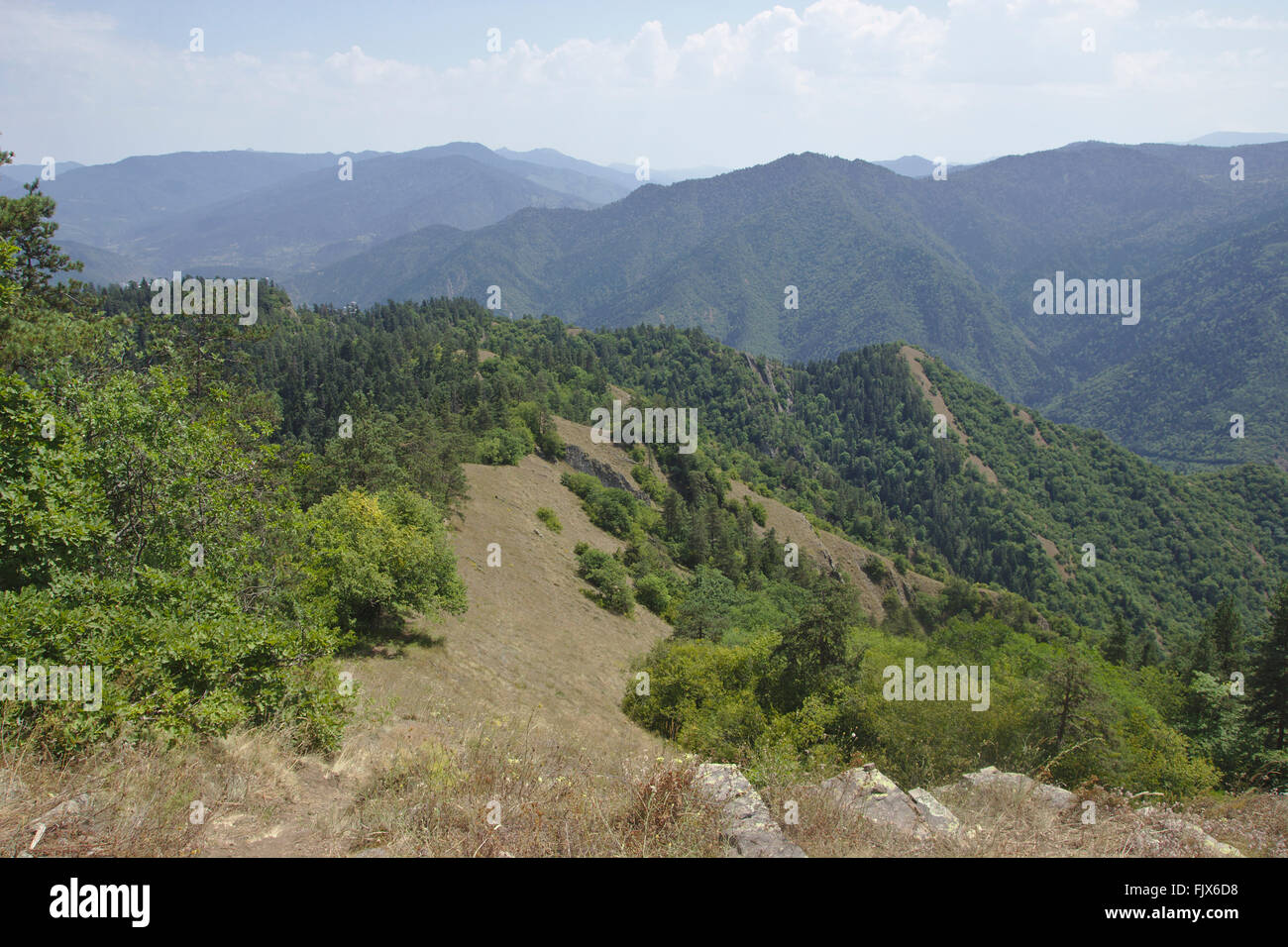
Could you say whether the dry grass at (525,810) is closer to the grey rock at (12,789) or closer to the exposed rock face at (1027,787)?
the grey rock at (12,789)

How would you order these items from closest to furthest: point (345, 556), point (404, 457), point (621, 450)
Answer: point (345, 556), point (404, 457), point (621, 450)

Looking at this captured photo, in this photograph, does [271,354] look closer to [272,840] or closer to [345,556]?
[345,556]

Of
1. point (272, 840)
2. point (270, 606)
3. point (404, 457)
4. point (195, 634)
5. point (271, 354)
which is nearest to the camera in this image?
point (272, 840)

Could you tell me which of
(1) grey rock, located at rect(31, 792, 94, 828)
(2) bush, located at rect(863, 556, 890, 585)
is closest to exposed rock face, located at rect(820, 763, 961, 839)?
(1) grey rock, located at rect(31, 792, 94, 828)

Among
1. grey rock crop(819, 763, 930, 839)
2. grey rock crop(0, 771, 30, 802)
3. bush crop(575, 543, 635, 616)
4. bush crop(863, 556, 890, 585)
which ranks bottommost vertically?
bush crop(863, 556, 890, 585)

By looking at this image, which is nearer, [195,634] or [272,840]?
[272,840]

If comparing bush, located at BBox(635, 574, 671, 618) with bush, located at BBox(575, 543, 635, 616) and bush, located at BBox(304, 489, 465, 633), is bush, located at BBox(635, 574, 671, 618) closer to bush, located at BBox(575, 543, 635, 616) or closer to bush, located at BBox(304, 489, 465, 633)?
bush, located at BBox(575, 543, 635, 616)
